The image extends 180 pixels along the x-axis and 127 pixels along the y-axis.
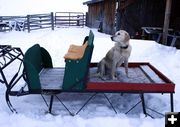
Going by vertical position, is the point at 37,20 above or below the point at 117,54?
below

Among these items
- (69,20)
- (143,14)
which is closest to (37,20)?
(69,20)

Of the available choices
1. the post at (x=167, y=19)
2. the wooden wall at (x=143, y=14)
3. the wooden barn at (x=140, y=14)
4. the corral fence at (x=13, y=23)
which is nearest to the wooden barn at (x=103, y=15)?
the wooden barn at (x=140, y=14)

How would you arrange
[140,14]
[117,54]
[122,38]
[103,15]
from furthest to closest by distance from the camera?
[103,15] → [140,14] → [117,54] → [122,38]

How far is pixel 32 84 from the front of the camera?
4.94 metres

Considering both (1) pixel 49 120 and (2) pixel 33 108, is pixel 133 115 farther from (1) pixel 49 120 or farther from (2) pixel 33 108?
(2) pixel 33 108

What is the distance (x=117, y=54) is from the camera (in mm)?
5512

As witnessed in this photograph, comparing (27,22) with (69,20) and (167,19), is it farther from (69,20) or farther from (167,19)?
(167,19)

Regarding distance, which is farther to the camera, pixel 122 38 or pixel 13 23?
pixel 13 23

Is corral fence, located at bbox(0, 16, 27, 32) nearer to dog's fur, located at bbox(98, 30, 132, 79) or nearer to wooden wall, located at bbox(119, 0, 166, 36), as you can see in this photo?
wooden wall, located at bbox(119, 0, 166, 36)

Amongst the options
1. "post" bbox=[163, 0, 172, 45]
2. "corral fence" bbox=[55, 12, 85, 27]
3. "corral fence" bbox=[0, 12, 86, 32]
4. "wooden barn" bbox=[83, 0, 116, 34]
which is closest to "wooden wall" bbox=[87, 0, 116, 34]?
"wooden barn" bbox=[83, 0, 116, 34]

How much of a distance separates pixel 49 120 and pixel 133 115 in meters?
1.53

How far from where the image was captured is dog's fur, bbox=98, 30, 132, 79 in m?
5.42

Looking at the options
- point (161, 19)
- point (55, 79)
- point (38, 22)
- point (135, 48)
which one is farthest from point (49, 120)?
point (38, 22)

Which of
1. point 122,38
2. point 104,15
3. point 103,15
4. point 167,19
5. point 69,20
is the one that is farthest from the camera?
point 69,20
